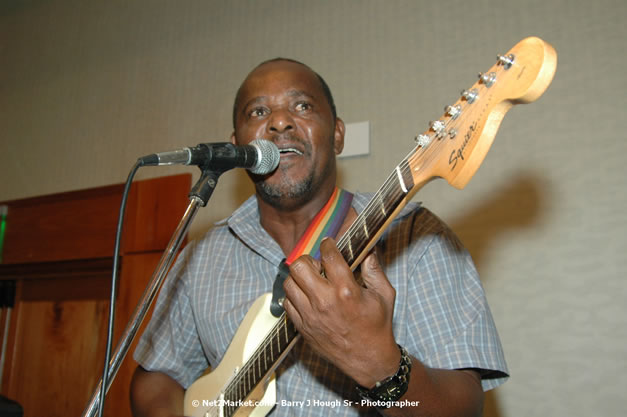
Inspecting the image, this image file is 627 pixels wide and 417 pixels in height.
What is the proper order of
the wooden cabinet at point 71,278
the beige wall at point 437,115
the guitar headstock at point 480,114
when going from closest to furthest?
the guitar headstock at point 480,114 → the beige wall at point 437,115 → the wooden cabinet at point 71,278

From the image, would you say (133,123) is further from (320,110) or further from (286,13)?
(320,110)

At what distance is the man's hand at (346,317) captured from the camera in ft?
2.64

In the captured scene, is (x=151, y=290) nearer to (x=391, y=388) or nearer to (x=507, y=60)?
(x=391, y=388)

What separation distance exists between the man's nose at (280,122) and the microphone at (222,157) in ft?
0.87

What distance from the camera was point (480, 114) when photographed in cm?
73

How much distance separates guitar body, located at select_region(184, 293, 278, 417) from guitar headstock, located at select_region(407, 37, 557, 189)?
548 millimetres

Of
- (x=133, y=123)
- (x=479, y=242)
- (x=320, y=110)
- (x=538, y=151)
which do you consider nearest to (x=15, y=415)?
(x=320, y=110)

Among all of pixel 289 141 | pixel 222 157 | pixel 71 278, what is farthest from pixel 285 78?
pixel 71 278

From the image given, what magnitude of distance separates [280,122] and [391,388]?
779 millimetres

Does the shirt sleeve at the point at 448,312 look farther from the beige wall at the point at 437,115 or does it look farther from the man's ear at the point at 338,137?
the beige wall at the point at 437,115

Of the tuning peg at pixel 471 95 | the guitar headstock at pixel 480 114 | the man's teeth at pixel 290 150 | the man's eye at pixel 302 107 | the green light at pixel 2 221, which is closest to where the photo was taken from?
the guitar headstock at pixel 480 114

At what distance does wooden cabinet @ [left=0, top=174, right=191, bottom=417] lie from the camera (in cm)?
236

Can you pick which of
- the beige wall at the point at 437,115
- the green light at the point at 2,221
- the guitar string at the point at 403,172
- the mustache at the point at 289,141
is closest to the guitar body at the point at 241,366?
the guitar string at the point at 403,172

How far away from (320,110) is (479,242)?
0.75 meters
